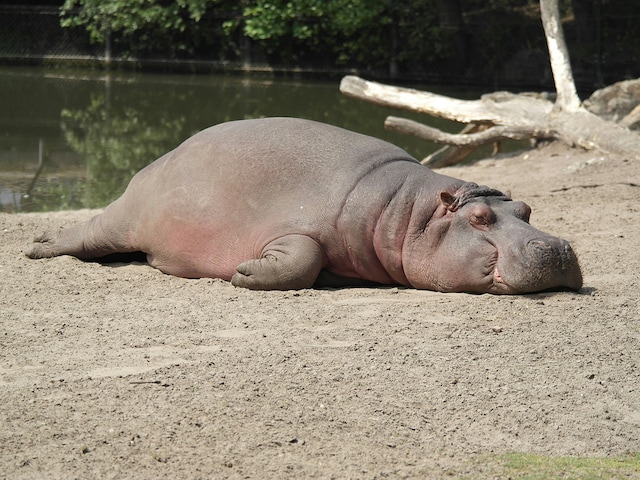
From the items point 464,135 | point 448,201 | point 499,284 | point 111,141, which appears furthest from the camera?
point 111,141

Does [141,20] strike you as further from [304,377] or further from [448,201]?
[304,377]

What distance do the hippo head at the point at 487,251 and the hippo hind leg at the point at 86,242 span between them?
2.08 meters

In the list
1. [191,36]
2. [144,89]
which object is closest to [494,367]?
[144,89]

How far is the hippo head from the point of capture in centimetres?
532

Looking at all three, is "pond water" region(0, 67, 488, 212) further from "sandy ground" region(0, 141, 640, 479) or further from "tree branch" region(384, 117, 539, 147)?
"sandy ground" region(0, 141, 640, 479)

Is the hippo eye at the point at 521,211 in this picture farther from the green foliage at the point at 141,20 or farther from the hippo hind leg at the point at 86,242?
the green foliage at the point at 141,20

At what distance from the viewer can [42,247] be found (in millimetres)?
6883

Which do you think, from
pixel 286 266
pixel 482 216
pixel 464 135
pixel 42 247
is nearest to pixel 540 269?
pixel 482 216

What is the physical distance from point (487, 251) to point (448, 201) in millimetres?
387

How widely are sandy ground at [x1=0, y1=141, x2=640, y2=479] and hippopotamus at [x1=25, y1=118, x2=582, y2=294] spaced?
163 millimetres

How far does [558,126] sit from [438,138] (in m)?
1.35

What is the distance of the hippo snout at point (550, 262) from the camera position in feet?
17.3

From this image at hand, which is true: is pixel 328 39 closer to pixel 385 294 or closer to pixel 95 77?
pixel 95 77

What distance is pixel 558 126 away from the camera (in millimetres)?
10203
